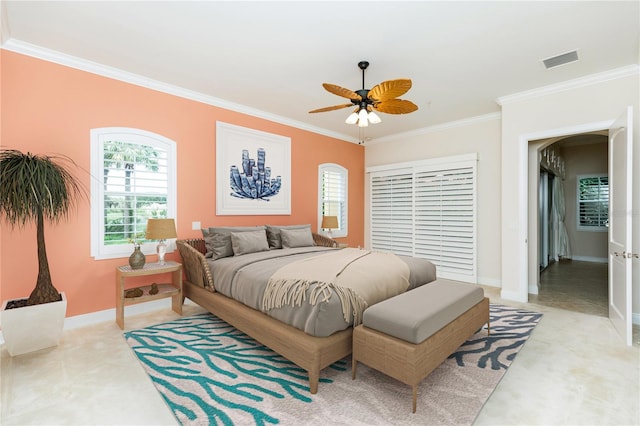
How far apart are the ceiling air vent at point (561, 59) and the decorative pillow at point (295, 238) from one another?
362 cm

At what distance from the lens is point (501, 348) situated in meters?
2.78

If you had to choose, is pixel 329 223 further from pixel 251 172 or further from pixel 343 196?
pixel 251 172

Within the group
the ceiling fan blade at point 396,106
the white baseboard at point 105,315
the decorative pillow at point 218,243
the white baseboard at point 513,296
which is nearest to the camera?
the ceiling fan blade at point 396,106

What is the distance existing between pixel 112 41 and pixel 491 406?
443 cm

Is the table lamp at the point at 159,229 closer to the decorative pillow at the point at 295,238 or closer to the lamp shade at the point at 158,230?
the lamp shade at the point at 158,230

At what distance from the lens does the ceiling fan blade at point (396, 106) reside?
118 inches

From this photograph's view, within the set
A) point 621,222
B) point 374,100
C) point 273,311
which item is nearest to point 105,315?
point 273,311

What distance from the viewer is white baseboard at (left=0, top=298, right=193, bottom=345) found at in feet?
10.7

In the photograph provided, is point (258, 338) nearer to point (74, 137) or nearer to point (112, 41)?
point (74, 137)

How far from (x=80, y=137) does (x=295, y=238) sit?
9.33 feet

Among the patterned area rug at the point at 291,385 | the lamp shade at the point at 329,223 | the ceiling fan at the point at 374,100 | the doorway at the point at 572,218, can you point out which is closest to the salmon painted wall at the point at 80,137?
the patterned area rug at the point at 291,385

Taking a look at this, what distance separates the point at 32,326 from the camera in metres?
A: 2.64

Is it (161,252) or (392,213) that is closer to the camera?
(161,252)

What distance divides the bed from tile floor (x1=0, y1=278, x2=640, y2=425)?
82 cm
